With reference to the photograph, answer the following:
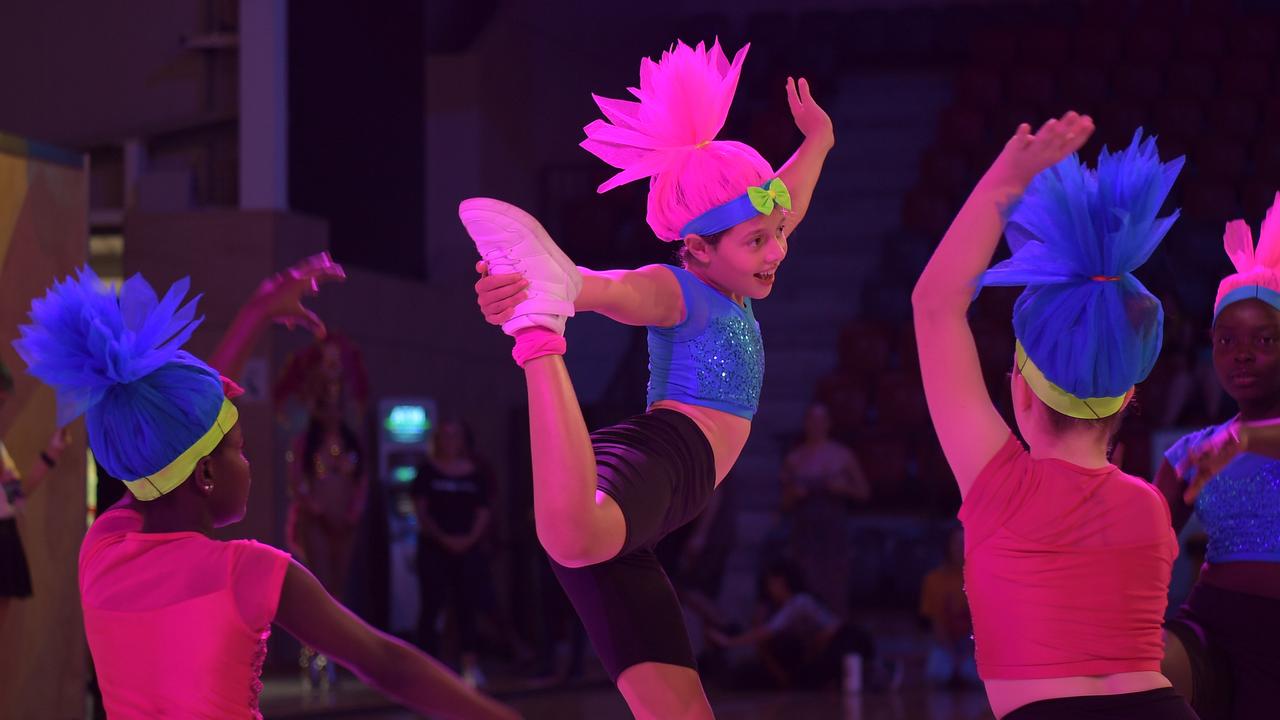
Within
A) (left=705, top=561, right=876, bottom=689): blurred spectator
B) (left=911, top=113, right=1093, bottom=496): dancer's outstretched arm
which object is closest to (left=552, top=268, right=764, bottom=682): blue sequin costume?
(left=911, top=113, right=1093, bottom=496): dancer's outstretched arm

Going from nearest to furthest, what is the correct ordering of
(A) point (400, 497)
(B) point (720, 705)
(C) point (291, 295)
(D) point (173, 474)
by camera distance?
(D) point (173, 474), (C) point (291, 295), (B) point (720, 705), (A) point (400, 497)

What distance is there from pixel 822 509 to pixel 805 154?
527cm

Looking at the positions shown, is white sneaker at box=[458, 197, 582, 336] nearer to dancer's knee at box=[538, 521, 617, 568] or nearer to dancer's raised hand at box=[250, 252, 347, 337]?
dancer's knee at box=[538, 521, 617, 568]

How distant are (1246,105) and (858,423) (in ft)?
13.9

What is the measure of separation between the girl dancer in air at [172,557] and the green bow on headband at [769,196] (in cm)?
113

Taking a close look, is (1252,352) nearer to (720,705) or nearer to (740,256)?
(740,256)

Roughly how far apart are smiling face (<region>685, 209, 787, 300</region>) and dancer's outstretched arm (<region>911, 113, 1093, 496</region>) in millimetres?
722

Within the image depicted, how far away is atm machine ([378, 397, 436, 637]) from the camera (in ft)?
31.1

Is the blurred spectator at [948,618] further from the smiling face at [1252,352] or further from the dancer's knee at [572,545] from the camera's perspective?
the dancer's knee at [572,545]

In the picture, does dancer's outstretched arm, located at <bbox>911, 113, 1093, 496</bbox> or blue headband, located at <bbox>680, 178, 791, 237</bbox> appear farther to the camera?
blue headband, located at <bbox>680, 178, 791, 237</bbox>

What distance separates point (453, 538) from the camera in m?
8.17

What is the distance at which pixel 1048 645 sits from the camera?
2291mm

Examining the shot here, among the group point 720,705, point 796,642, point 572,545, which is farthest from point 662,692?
point 796,642

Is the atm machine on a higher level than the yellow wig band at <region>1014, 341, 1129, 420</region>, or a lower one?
lower
